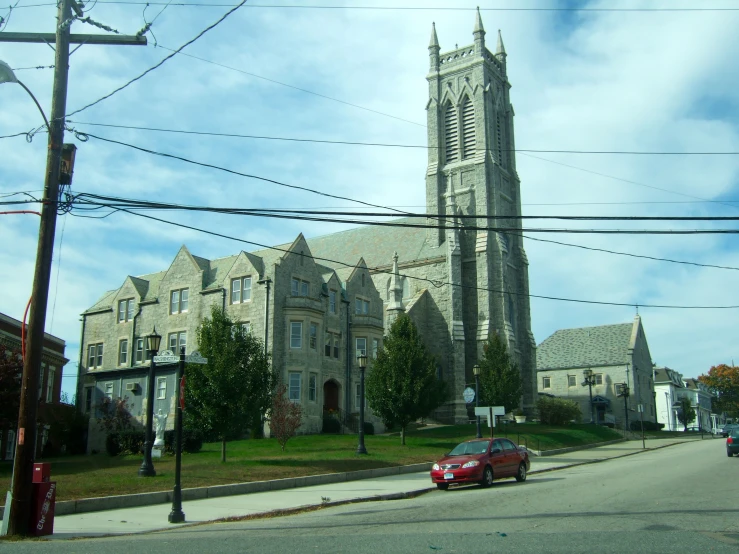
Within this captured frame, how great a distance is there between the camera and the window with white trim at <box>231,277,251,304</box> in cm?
4053

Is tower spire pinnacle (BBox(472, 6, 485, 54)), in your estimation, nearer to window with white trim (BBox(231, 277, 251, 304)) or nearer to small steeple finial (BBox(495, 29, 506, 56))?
small steeple finial (BBox(495, 29, 506, 56))

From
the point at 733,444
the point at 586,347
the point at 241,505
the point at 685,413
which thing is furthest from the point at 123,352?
the point at 685,413

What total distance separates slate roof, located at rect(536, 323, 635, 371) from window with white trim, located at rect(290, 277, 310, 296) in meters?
44.8

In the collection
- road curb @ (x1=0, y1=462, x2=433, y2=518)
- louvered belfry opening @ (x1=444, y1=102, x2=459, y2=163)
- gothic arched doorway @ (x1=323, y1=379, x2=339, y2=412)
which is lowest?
road curb @ (x1=0, y1=462, x2=433, y2=518)

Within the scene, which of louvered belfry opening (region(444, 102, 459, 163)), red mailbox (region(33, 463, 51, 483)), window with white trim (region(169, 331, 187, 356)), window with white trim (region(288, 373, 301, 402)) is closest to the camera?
red mailbox (region(33, 463, 51, 483))

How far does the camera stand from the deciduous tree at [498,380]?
45.8m

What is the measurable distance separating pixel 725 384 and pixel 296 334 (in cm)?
9586

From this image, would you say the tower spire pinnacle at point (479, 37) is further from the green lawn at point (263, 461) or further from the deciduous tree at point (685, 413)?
the deciduous tree at point (685, 413)

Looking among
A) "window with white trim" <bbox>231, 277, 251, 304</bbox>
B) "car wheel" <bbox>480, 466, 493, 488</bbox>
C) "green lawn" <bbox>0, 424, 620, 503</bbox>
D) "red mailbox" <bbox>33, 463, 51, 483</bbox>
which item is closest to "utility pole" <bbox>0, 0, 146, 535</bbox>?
"red mailbox" <bbox>33, 463, 51, 483</bbox>

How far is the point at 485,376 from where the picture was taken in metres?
47.1

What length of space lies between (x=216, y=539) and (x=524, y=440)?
27.7 meters

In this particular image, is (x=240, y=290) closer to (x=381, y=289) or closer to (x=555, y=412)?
(x=381, y=289)

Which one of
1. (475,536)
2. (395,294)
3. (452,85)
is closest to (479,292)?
(395,294)

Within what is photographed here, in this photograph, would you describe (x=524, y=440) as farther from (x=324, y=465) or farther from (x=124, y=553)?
(x=124, y=553)
